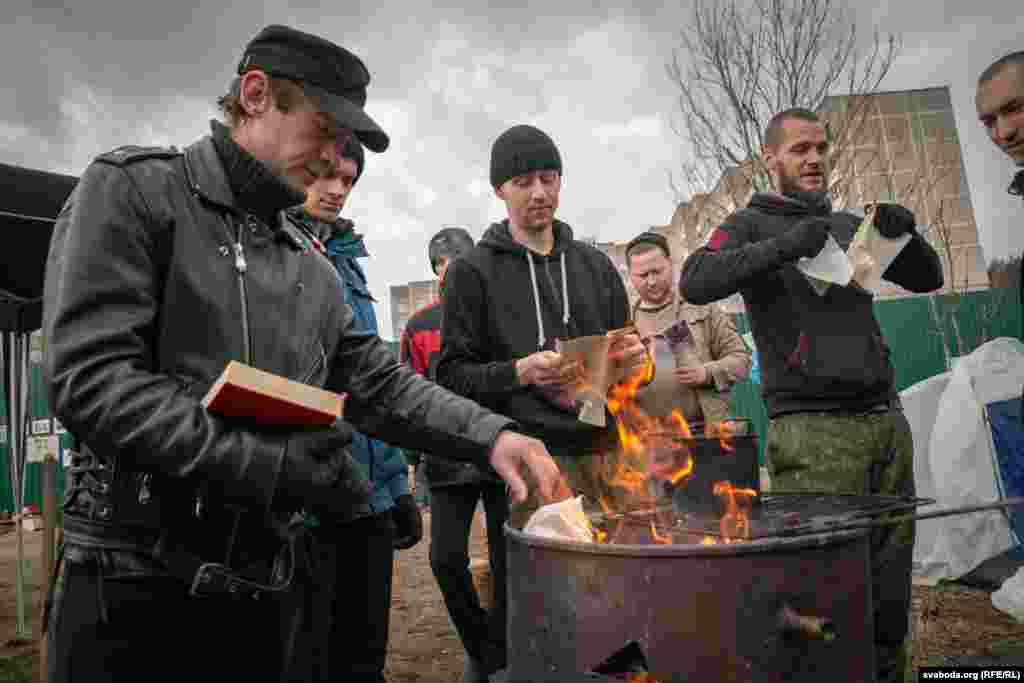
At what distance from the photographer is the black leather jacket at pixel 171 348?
1164mm

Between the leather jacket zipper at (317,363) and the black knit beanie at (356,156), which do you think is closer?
the leather jacket zipper at (317,363)

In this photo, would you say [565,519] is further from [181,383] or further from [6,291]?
[6,291]

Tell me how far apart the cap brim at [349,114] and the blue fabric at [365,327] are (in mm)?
1153

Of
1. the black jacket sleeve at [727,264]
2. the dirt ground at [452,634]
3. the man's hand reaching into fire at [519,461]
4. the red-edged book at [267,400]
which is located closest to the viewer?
the red-edged book at [267,400]

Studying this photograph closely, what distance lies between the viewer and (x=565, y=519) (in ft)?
6.00

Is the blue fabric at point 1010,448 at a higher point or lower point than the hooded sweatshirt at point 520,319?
lower

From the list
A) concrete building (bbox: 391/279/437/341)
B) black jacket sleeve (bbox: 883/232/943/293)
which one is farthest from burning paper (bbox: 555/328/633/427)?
concrete building (bbox: 391/279/437/341)

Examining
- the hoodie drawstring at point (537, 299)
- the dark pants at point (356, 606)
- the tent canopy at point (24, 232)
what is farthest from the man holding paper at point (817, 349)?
the tent canopy at point (24, 232)

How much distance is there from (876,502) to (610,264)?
1631 mm

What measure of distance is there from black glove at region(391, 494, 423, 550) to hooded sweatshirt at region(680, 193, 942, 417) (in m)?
1.71

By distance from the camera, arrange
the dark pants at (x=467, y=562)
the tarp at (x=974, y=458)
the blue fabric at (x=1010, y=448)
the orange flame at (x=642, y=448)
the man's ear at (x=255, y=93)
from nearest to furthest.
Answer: the man's ear at (x=255, y=93)
the orange flame at (x=642, y=448)
the dark pants at (x=467, y=562)
the blue fabric at (x=1010, y=448)
the tarp at (x=974, y=458)

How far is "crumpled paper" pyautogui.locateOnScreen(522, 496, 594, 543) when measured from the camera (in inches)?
71.5

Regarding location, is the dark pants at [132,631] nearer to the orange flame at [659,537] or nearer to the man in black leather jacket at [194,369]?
the man in black leather jacket at [194,369]

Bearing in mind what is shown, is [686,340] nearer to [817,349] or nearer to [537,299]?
[817,349]
